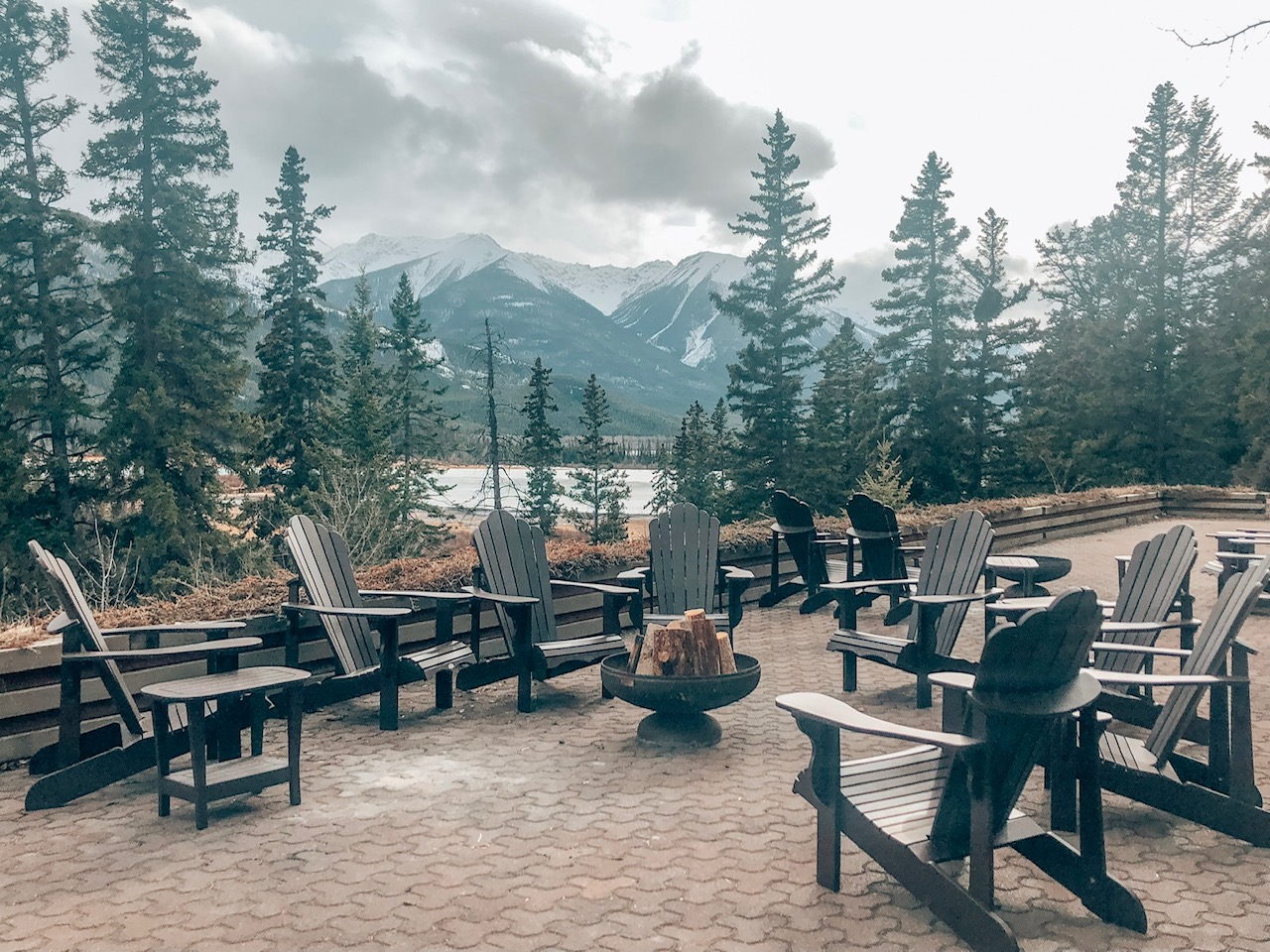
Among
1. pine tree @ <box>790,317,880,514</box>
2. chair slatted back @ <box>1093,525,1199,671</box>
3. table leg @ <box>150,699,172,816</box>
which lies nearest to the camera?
table leg @ <box>150,699,172,816</box>

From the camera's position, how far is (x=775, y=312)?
112 ft

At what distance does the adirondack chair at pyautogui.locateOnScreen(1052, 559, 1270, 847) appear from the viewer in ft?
10.1

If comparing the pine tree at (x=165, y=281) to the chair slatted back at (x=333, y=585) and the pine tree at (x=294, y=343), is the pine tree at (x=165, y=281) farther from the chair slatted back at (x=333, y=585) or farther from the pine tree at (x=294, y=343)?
the chair slatted back at (x=333, y=585)

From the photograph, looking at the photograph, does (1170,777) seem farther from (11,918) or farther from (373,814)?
(11,918)

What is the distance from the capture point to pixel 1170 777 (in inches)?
124

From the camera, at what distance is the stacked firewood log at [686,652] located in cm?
443

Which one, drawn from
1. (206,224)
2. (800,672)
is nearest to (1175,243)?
(206,224)

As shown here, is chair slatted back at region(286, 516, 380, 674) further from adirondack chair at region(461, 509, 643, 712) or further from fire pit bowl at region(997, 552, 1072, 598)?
fire pit bowl at region(997, 552, 1072, 598)

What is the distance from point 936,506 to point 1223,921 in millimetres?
9398

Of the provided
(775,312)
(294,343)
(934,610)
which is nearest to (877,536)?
(934,610)

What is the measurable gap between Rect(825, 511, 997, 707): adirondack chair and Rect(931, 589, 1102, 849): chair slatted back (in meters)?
2.26

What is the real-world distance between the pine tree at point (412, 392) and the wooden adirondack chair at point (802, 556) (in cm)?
2296

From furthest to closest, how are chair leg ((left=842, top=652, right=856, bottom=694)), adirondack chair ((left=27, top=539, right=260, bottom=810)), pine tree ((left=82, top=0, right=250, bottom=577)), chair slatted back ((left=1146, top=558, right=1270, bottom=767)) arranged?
pine tree ((left=82, top=0, right=250, bottom=577)) → chair leg ((left=842, top=652, right=856, bottom=694)) → adirondack chair ((left=27, top=539, right=260, bottom=810)) → chair slatted back ((left=1146, top=558, right=1270, bottom=767))

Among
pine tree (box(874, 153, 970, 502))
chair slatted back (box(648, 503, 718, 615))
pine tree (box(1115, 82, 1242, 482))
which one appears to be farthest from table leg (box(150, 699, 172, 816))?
pine tree (box(1115, 82, 1242, 482))
